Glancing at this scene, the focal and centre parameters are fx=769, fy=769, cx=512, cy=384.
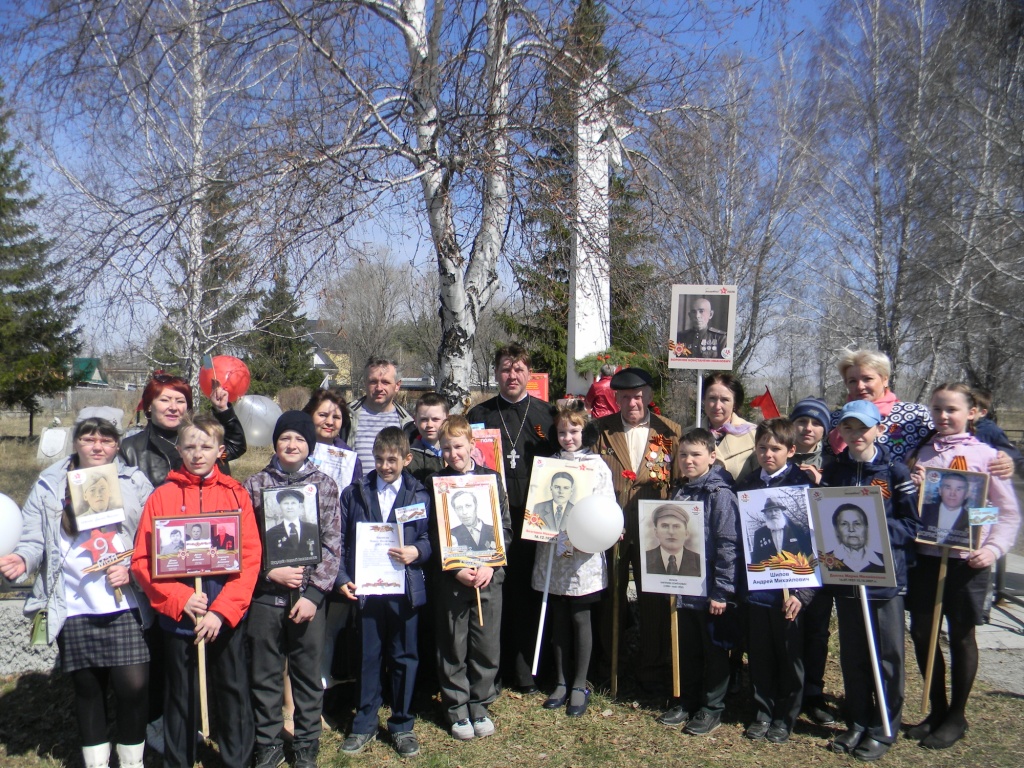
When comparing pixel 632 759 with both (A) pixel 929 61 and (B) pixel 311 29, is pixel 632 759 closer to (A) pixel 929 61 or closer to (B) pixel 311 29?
(B) pixel 311 29

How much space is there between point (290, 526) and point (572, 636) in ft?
6.53

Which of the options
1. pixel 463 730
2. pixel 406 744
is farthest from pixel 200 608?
pixel 463 730

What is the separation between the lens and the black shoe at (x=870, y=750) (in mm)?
4211

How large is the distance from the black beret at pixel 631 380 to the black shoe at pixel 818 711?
223 centimetres

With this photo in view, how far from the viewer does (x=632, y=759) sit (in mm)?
4305

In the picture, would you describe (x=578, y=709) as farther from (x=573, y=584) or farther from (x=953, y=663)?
(x=953, y=663)

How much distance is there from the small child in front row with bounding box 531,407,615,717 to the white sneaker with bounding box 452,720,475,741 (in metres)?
0.59

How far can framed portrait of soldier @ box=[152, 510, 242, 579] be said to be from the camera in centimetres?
379

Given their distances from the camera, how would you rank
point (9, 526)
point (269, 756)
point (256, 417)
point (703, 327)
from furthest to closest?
1. point (256, 417)
2. point (703, 327)
3. point (269, 756)
4. point (9, 526)

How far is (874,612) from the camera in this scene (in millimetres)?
4312

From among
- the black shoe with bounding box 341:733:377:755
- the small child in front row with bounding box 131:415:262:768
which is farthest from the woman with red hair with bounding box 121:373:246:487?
the black shoe with bounding box 341:733:377:755

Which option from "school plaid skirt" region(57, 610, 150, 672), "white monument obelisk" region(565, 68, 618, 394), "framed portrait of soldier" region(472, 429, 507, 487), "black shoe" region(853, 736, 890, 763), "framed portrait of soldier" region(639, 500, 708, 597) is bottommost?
"black shoe" region(853, 736, 890, 763)

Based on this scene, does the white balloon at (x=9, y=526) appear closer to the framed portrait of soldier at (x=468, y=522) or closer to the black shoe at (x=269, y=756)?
the black shoe at (x=269, y=756)

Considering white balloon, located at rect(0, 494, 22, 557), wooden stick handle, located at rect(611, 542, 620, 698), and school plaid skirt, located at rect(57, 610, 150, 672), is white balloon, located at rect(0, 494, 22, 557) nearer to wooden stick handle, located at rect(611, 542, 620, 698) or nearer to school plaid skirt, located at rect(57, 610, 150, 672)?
school plaid skirt, located at rect(57, 610, 150, 672)
